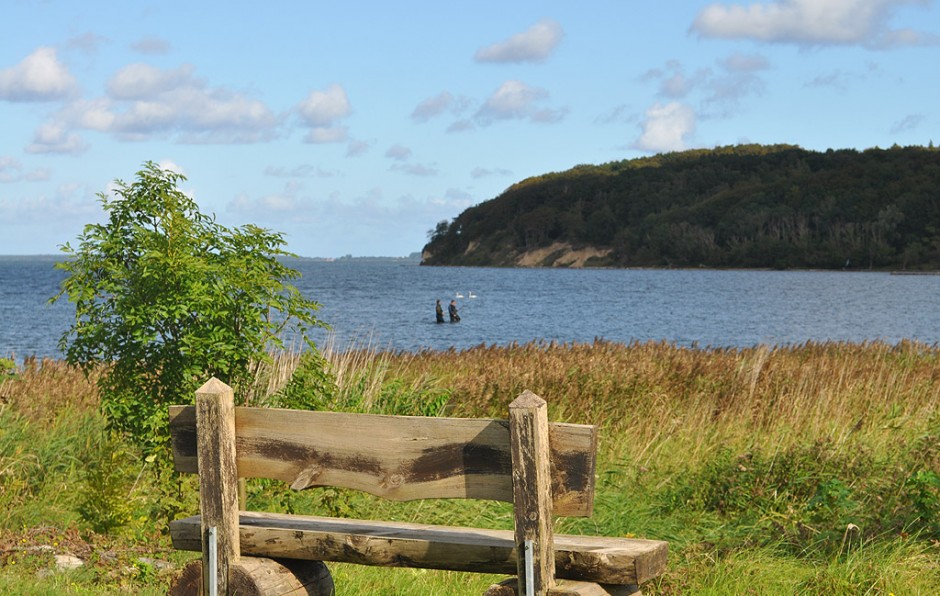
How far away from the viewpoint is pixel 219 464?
3.90 m

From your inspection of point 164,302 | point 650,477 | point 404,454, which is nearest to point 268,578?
point 404,454

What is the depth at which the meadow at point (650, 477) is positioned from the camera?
6059mm

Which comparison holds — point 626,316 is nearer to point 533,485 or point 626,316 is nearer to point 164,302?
point 164,302

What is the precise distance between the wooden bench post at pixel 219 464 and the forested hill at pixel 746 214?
456 feet

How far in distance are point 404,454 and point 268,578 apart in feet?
2.90

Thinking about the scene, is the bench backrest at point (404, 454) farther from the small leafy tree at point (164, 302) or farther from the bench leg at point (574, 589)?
the small leafy tree at point (164, 302)

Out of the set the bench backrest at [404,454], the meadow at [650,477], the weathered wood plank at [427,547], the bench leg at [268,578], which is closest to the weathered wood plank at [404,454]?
the bench backrest at [404,454]

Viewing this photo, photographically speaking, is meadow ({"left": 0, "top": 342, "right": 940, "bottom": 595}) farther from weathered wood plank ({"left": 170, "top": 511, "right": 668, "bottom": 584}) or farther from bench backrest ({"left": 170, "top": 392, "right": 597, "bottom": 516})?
bench backrest ({"left": 170, "top": 392, "right": 597, "bottom": 516})

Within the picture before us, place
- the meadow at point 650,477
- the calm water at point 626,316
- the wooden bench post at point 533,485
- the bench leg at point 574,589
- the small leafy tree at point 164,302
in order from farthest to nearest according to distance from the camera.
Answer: the calm water at point 626,316
the small leafy tree at point 164,302
the meadow at point 650,477
the bench leg at point 574,589
the wooden bench post at point 533,485

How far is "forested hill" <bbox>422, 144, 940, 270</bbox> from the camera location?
138m

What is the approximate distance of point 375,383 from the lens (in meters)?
10.4

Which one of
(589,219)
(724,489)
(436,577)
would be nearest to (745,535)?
(724,489)

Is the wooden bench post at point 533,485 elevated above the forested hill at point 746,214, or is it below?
below

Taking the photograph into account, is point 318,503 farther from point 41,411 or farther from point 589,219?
point 589,219
